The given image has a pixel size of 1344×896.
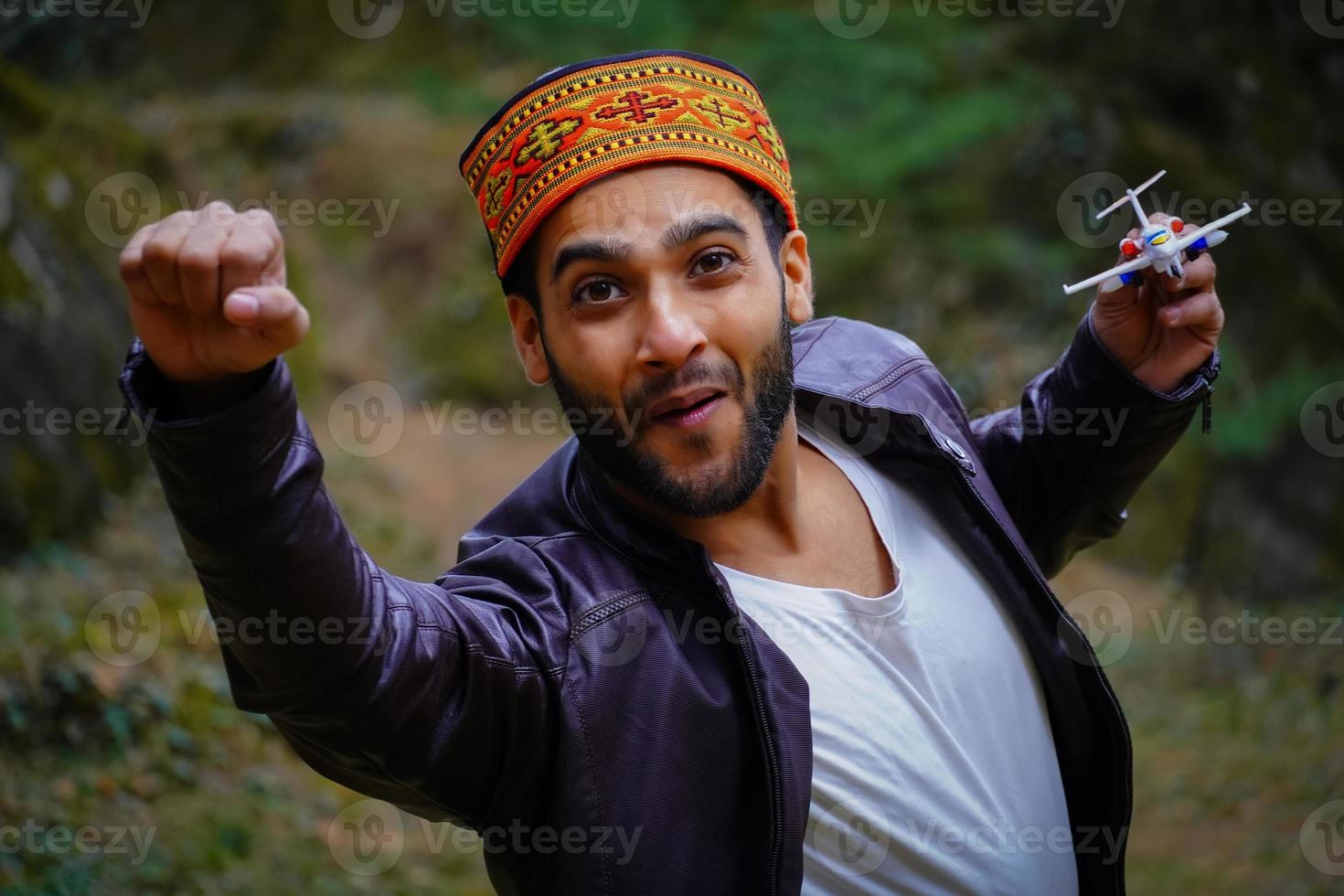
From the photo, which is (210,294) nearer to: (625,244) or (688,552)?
(625,244)

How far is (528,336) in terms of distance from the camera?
230 centimetres

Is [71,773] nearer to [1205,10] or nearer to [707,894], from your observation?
[707,894]

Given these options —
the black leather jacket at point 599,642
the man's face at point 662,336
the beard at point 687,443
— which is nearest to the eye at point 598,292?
the man's face at point 662,336

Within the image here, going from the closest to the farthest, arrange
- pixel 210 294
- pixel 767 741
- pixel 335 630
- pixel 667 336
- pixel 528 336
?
pixel 210 294
pixel 335 630
pixel 767 741
pixel 667 336
pixel 528 336

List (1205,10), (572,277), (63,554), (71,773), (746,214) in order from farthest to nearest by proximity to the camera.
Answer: (1205,10), (63,554), (71,773), (746,214), (572,277)

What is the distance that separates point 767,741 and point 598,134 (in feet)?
3.55

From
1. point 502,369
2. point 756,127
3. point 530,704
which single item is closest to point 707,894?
point 530,704

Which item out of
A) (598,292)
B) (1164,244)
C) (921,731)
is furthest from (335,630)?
(1164,244)

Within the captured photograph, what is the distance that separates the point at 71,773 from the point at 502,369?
4.88m

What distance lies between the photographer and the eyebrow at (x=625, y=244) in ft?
6.79

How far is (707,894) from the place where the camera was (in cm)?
190

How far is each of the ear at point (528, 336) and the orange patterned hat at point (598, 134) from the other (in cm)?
7

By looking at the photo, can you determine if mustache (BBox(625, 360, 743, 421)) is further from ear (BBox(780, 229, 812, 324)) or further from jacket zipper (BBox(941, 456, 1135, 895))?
jacket zipper (BBox(941, 456, 1135, 895))

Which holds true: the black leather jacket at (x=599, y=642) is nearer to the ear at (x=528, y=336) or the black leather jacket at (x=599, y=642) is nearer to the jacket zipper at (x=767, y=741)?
the jacket zipper at (x=767, y=741)
